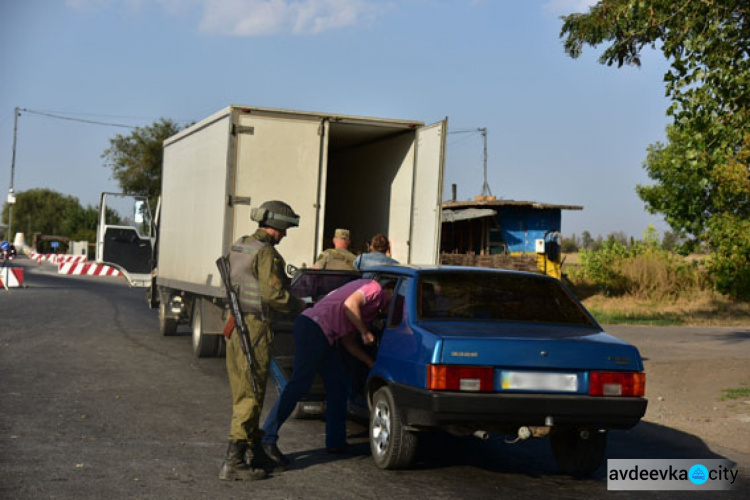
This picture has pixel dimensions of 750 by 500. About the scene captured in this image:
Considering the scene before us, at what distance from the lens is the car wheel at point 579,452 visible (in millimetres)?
6410

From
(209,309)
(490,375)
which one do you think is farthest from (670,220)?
(490,375)

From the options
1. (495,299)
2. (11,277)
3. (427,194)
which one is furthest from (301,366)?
(11,277)

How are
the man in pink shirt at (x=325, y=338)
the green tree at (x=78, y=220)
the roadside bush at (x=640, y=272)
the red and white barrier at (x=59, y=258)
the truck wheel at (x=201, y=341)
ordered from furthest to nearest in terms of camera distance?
the green tree at (x=78, y=220) → the red and white barrier at (x=59, y=258) → the roadside bush at (x=640, y=272) → the truck wheel at (x=201, y=341) → the man in pink shirt at (x=325, y=338)

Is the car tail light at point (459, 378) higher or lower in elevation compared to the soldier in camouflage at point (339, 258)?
lower

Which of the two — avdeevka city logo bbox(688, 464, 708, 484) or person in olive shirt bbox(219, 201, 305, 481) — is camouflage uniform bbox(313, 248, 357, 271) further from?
avdeevka city logo bbox(688, 464, 708, 484)

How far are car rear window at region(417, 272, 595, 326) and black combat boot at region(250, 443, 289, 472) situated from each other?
140 cm

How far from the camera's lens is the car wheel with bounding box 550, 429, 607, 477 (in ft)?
21.0

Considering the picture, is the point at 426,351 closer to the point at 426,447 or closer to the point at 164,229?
the point at 426,447

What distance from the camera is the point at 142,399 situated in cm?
916

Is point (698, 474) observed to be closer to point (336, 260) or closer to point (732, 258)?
point (336, 260)

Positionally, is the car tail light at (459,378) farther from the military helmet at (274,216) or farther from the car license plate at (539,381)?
the military helmet at (274,216)

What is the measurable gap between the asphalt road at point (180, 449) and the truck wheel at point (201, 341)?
0.53 m

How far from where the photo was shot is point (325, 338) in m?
6.53

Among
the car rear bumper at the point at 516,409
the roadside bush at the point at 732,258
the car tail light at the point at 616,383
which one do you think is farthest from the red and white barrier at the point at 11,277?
the car tail light at the point at 616,383
